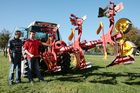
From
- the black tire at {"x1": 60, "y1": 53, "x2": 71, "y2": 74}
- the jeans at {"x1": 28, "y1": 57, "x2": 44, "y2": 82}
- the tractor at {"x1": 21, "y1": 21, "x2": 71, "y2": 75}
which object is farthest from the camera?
the black tire at {"x1": 60, "y1": 53, "x2": 71, "y2": 74}

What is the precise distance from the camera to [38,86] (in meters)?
11.1

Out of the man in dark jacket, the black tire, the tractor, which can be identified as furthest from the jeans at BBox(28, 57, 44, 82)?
the black tire

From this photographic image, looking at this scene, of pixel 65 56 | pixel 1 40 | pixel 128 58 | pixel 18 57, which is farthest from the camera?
pixel 1 40

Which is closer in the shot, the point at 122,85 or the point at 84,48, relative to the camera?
the point at 122,85

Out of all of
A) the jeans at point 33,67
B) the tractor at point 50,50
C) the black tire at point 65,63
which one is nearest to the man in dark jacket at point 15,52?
the jeans at point 33,67

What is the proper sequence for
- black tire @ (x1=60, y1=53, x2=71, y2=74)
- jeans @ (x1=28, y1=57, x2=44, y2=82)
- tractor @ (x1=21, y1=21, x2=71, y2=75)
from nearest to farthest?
1. jeans @ (x1=28, y1=57, x2=44, y2=82)
2. tractor @ (x1=21, y1=21, x2=71, y2=75)
3. black tire @ (x1=60, y1=53, x2=71, y2=74)

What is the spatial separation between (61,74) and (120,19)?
503 centimetres

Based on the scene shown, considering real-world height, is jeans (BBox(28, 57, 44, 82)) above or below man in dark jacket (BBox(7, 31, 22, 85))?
below

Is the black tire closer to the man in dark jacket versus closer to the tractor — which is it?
the tractor

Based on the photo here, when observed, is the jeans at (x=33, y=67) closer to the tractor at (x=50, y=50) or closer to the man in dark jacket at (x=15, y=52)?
the man in dark jacket at (x=15, y=52)

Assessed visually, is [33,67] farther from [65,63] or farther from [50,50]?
[65,63]

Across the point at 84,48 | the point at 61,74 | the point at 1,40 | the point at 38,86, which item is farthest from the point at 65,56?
the point at 1,40

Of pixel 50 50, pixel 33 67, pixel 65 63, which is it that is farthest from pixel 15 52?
pixel 65 63

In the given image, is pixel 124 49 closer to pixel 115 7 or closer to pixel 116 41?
pixel 116 41
